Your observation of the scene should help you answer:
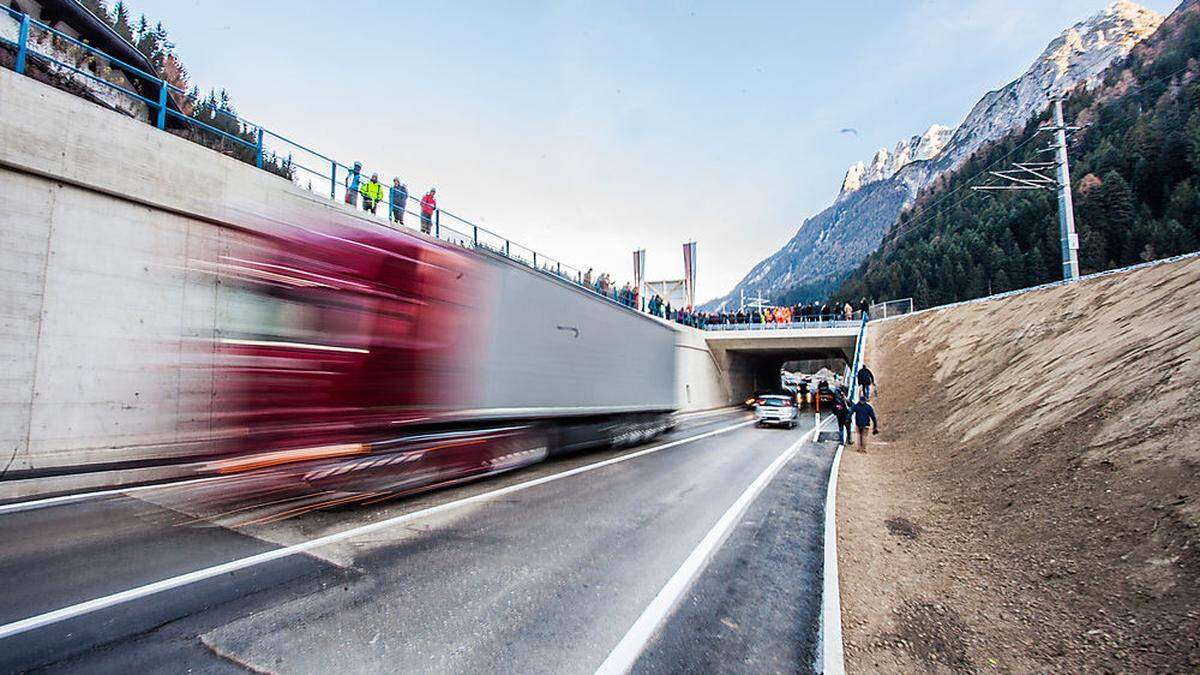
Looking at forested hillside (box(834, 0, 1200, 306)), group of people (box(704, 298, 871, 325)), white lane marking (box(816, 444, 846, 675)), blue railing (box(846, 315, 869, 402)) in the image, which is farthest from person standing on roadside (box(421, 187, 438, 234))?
forested hillside (box(834, 0, 1200, 306))

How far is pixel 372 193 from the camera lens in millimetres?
12609

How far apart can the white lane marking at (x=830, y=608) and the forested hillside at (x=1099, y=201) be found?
47.7m

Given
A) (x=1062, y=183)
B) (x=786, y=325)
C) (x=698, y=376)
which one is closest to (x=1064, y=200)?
(x=1062, y=183)

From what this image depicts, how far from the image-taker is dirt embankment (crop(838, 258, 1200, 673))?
3.34 m

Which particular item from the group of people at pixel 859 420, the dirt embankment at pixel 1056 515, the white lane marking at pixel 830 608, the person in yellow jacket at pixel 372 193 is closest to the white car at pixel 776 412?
the group of people at pixel 859 420

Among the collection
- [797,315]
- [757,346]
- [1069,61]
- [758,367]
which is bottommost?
[758,367]

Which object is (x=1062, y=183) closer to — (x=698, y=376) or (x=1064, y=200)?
(x=1064, y=200)

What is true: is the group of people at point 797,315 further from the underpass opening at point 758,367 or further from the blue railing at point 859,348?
the underpass opening at point 758,367

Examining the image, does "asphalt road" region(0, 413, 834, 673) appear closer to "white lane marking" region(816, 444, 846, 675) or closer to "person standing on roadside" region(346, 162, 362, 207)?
"white lane marking" region(816, 444, 846, 675)

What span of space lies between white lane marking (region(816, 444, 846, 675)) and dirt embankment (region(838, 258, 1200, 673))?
84 mm

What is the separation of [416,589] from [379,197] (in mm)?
11499

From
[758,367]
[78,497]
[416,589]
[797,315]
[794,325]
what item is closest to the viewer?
[416,589]

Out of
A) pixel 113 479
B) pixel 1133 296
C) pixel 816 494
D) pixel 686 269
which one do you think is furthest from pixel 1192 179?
pixel 113 479

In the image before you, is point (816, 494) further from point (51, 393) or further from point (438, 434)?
point (51, 393)
